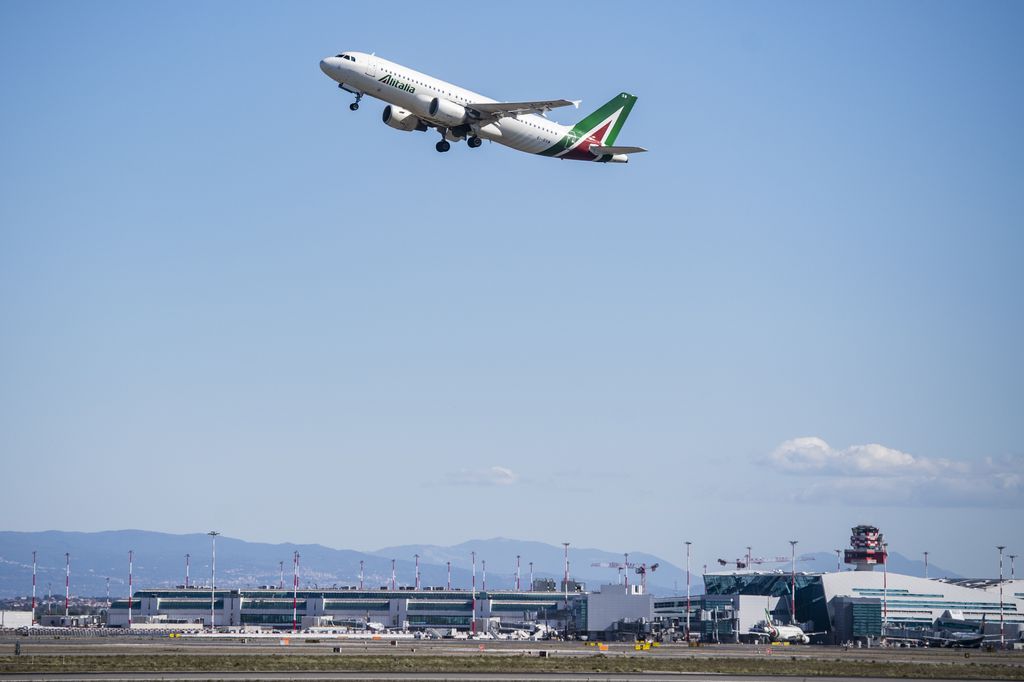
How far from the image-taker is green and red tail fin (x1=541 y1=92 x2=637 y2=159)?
10750 cm

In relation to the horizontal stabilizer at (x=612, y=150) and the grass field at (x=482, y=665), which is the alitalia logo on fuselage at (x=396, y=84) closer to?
the horizontal stabilizer at (x=612, y=150)

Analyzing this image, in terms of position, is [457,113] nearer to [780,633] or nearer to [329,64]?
[329,64]

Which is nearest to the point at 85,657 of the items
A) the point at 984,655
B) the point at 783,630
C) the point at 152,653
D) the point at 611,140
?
the point at 152,653

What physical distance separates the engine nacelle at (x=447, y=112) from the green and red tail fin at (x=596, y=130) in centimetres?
1138

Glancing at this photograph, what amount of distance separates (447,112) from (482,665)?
41.4m

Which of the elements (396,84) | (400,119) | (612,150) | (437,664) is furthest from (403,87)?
(437,664)

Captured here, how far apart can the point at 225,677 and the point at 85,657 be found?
2329cm

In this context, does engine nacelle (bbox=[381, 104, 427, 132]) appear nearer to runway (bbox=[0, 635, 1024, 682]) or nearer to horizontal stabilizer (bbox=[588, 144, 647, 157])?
horizontal stabilizer (bbox=[588, 144, 647, 157])

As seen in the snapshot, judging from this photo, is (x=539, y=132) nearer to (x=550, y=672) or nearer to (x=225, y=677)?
(x=550, y=672)

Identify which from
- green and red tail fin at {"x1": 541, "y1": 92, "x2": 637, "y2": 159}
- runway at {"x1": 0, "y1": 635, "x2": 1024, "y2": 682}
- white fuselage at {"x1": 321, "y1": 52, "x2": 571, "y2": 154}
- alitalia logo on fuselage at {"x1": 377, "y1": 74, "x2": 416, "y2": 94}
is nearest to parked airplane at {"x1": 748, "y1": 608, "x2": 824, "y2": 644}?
runway at {"x1": 0, "y1": 635, "x2": 1024, "y2": 682}

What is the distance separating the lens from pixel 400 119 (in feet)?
324

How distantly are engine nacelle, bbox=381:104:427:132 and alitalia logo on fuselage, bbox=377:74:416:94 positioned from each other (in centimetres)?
366

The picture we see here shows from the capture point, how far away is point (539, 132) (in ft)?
343

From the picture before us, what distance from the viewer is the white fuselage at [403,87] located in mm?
92688
